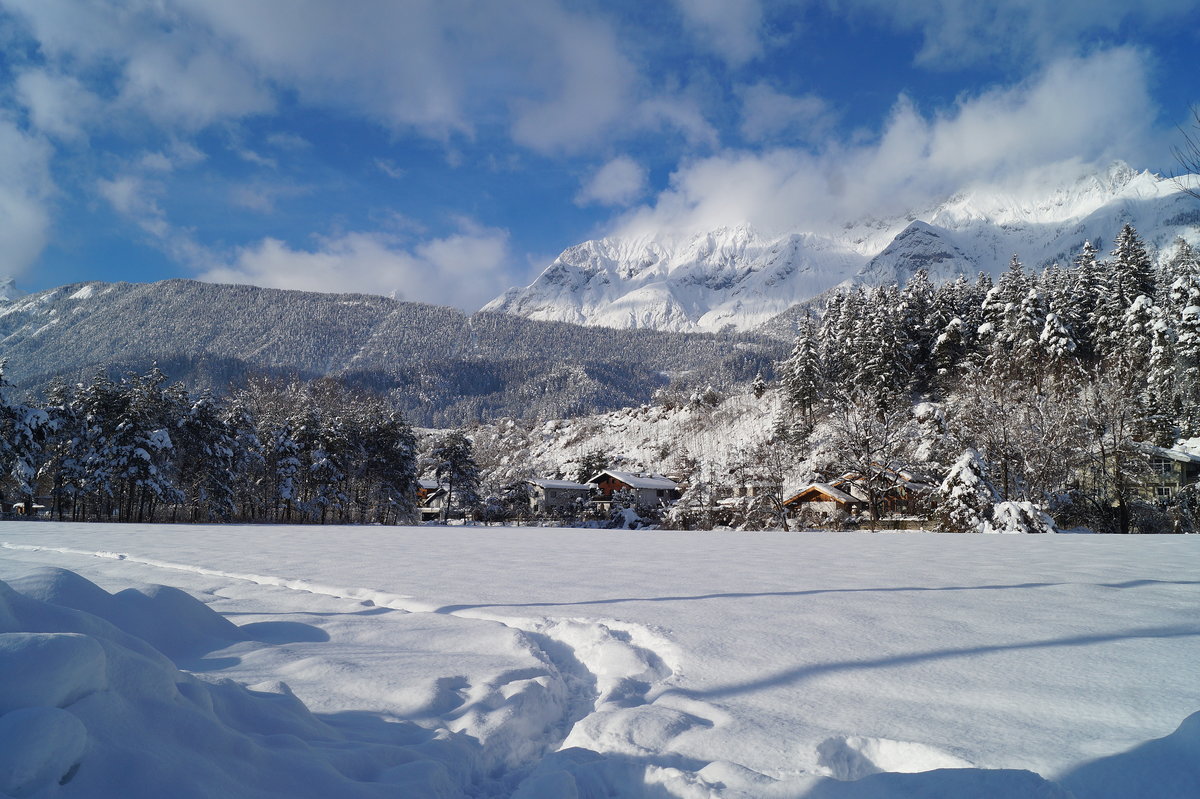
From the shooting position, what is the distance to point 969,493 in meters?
22.8

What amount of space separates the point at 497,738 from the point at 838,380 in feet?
168

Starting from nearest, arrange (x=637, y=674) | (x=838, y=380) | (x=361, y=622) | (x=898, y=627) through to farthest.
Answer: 1. (x=637, y=674)
2. (x=898, y=627)
3. (x=361, y=622)
4. (x=838, y=380)

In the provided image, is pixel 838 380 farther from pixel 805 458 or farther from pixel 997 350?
pixel 997 350

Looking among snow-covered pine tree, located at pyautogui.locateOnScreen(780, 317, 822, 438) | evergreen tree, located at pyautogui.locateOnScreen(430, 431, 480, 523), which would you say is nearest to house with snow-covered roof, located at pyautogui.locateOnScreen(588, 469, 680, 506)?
evergreen tree, located at pyautogui.locateOnScreen(430, 431, 480, 523)

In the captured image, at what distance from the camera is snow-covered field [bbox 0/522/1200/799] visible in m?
2.12

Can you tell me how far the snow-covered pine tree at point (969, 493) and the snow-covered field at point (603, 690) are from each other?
688 inches

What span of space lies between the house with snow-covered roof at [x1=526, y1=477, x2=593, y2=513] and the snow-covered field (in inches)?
2040

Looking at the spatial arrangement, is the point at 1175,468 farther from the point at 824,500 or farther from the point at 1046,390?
the point at 824,500

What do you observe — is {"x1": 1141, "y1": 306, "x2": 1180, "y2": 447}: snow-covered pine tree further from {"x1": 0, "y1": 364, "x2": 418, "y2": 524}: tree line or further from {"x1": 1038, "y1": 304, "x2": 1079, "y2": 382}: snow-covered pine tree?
{"x1": 0, "y1": 364, "x2": 418, "y2": 524}: tree line

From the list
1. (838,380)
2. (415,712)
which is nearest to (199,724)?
(415,712)

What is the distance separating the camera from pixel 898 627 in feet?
15.4

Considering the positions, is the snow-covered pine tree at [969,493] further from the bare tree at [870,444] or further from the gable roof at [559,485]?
the gable roof at [559,485]

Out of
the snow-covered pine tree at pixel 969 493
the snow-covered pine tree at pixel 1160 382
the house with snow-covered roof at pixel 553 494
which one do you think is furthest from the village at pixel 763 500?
the snow-covered pine tree at pixel 1160 382

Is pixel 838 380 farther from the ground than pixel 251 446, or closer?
farther from the ground
